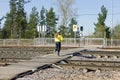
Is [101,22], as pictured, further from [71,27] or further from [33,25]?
[33,25]

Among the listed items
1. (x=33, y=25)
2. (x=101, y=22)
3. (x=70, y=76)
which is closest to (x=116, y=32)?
(x=101, y=22)

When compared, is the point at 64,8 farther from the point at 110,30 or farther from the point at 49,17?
the point at 110,30

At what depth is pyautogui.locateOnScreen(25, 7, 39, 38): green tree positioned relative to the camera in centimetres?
8406

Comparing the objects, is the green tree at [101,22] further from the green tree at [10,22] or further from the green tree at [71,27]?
the green tree at [10,22]

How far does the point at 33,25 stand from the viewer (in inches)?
3401

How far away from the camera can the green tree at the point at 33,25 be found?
84.1 meters

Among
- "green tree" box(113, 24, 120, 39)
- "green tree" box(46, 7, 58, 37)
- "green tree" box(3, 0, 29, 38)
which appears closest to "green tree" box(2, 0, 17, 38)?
"green tree" box(3, 0, 29, 38)

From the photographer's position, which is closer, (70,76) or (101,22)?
(70,76)

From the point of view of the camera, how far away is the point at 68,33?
83500 mm

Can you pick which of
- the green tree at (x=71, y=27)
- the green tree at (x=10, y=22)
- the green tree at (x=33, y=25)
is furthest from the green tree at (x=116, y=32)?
the green tree at (x=10, y=22)

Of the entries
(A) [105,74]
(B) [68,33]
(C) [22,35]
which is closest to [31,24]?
(C) [22,35]

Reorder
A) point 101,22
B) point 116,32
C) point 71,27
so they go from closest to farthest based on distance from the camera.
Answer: point 101,22 < point 116,32 < point 71,27

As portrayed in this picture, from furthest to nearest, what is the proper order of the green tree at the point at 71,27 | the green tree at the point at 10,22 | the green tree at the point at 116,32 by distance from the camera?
1. the green tree at the point at 10,22
2. the green tree at the point at 71,27
3. the green tree at the point at 116,32

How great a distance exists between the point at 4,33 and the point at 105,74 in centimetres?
7105
